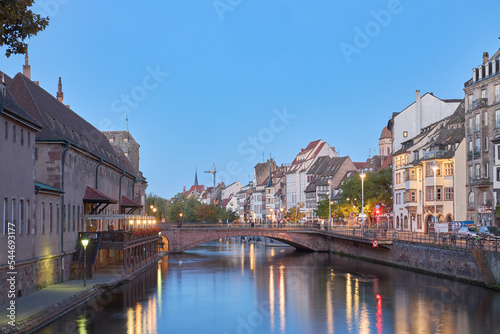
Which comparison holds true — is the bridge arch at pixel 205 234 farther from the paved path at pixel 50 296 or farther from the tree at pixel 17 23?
the tree at pixel 17 23

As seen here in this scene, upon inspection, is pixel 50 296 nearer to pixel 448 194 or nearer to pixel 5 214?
pixel 5 214

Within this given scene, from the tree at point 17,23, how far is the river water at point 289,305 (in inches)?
576

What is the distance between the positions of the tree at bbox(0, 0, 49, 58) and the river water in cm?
1463

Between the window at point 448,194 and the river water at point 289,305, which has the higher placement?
the window at point 448,194

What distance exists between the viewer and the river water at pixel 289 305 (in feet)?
115

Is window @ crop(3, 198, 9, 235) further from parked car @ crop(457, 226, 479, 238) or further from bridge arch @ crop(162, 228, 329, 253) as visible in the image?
bridge arch @ crop(162, 228, 329, 253)

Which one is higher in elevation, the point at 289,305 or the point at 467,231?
the point at 467,231

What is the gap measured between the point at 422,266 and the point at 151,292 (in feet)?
76.3

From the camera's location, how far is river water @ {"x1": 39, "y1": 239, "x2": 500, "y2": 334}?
35.1 meters

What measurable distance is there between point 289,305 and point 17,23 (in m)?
28.0

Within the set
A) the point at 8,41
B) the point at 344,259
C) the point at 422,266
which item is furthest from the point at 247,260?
the point at 8,41

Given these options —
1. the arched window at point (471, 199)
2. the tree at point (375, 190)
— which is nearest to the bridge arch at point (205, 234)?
the tree at point (375, 190)

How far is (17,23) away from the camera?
824 inches

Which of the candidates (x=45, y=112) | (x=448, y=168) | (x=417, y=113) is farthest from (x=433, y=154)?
(x=45, y=112)
